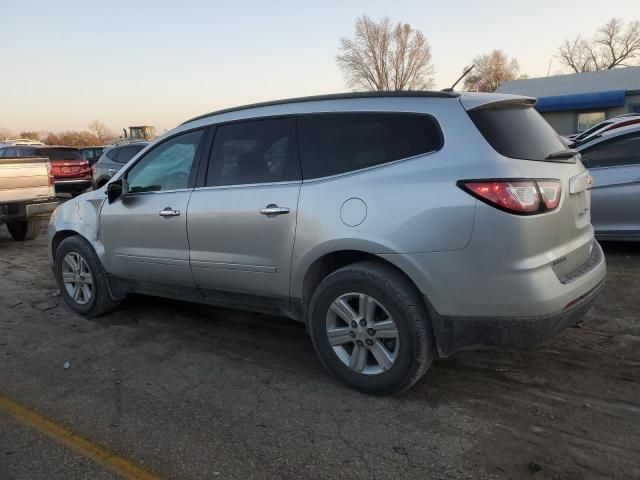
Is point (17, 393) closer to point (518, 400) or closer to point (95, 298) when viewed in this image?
point (95, 298)

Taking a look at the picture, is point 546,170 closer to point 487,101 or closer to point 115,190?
point 487,101

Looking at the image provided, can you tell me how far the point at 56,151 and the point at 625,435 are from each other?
16.3 meters

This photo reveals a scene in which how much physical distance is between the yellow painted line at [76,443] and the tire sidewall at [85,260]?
152cm

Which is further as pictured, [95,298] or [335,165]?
[95,298]

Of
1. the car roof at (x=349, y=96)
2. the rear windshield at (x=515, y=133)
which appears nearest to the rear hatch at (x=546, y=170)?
the rear windshield at (x=515, y=133)

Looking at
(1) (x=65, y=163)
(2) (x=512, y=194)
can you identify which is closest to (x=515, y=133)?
(2) (x=512, y=194)

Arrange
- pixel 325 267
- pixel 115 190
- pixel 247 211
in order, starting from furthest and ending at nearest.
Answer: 1. pixel 115 190
2. pixel 247 211
3. pixel 325 267

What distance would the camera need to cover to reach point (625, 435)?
2.82m

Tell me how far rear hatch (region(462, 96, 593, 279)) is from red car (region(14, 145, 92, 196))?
48.7ft

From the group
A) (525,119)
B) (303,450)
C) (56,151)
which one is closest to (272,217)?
(303,450)

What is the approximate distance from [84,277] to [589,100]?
115 feet

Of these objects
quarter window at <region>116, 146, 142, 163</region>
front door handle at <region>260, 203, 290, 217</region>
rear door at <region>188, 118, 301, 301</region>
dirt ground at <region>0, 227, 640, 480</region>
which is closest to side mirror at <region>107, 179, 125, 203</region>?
rear door at <region>188, 118, 301, 301</region>

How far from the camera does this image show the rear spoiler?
3.14 m

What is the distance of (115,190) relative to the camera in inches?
183
